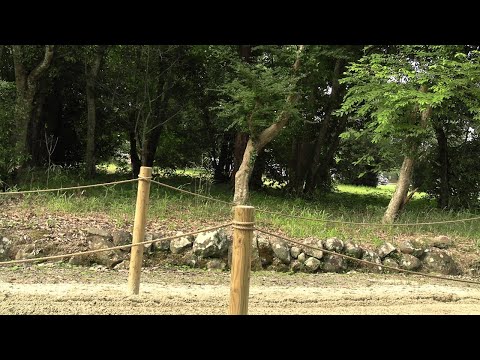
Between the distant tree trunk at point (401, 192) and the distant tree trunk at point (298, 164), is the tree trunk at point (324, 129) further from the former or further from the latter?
the distant tree trunk at point (401, 192)

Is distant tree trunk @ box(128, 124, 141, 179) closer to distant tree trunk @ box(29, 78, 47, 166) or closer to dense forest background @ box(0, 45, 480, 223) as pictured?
dense forest background @ box(0, 45, 480, 223)

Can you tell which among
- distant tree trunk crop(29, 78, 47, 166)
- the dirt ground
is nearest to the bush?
distant tree trunk crop(29, 78, 47, 166)

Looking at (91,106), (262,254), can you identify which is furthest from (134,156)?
(262,254)

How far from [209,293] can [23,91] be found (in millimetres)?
7205

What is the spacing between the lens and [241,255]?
325 cm

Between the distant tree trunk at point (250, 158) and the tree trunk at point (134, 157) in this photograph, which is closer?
the distant tree trunk at point (250, 158)

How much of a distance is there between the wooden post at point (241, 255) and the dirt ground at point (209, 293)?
4.82ft

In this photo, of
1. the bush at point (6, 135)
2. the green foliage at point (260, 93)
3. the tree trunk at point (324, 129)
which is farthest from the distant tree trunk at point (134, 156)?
the tree trunk at point (324, 129)

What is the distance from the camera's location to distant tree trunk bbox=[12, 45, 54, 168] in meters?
9.73

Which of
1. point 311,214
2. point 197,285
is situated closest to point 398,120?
point 311,214

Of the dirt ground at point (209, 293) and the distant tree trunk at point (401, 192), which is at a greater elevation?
the distant tree trunk at point (401, 192)

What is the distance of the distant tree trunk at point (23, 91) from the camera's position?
31.9ft

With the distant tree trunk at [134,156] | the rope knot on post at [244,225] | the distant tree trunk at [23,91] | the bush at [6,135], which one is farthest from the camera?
the distant tree trunk at [134,156]

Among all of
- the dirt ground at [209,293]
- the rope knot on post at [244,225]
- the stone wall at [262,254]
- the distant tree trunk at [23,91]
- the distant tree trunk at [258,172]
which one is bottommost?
the dirt ground at [209,293]
